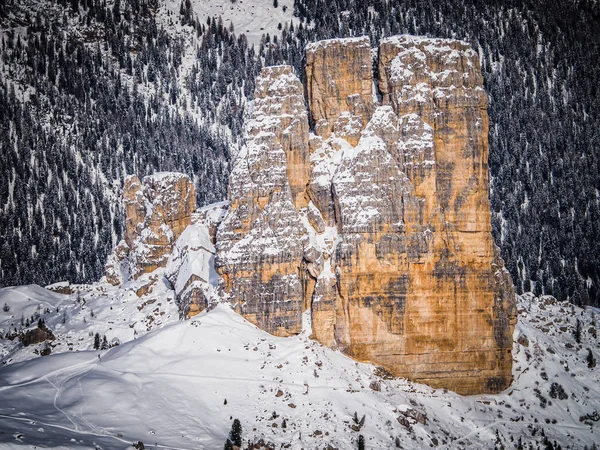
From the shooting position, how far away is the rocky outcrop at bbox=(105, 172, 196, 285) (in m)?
95.4

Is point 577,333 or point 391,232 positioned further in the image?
point 577,333

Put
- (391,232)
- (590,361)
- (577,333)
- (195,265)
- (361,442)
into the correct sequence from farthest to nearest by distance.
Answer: (577,333)
(590,361)
(195,265)
(391,232)
(361,442)

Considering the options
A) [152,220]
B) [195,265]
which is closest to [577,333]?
[195,265]

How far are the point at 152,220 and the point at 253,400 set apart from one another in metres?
37.5

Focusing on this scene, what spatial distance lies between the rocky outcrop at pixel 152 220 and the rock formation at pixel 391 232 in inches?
888

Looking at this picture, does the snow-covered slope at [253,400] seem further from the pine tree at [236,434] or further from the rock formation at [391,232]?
the rock formation at [391,232]

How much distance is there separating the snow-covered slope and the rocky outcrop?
77.1 feet

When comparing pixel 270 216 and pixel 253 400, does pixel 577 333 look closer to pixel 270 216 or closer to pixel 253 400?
pixel 270 216

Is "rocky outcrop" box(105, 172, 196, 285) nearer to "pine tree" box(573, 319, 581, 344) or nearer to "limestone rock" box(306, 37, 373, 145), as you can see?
"limestone rock" box(306, 37, 373, 145)

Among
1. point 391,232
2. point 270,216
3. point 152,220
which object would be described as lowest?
point 391,232

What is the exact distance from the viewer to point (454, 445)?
6562 cm

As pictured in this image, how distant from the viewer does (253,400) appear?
6481 centimetres

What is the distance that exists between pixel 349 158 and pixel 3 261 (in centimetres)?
12056

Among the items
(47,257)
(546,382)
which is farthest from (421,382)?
(47,257)
